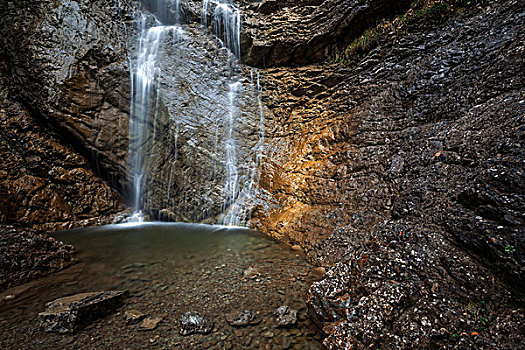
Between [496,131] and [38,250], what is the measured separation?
7.54 m

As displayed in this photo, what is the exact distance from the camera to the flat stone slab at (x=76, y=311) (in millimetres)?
2527

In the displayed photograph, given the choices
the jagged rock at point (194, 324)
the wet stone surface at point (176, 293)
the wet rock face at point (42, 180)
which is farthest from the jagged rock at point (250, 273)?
the wet rock face at point (42, 180)

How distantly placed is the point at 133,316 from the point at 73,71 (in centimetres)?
977

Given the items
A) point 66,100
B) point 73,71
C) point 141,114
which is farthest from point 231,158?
point 73,71

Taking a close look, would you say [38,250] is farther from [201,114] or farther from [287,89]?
[287,89]

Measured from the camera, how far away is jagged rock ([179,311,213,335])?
8.43 ft

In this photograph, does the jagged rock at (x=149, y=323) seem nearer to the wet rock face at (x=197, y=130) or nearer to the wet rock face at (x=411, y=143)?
the wet rock face at (x=411, y=143)

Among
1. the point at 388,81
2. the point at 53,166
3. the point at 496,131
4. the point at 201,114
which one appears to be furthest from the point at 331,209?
the point at 53,166

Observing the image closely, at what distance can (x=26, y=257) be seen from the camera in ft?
12.7

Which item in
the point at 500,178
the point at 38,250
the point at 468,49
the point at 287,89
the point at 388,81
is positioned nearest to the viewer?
the point at 500,178

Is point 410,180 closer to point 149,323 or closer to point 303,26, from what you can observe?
point 149,323

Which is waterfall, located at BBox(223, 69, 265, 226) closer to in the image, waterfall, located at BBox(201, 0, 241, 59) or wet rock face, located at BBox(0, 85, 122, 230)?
waterfall, located at BBox(201, 0, 241, 59)

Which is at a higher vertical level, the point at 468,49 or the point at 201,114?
the point at 468,49

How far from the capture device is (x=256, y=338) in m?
2.49
